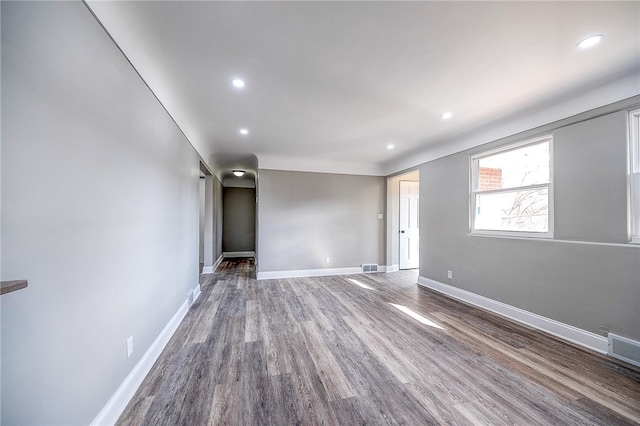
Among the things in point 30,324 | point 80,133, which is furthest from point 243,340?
point 80,133

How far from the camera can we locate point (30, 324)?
898mm

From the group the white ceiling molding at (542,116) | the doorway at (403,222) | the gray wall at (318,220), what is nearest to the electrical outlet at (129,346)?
the gray wall at (318,220)

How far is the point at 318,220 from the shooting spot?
5203mm

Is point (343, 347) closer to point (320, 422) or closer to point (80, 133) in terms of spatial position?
point (320, 422)

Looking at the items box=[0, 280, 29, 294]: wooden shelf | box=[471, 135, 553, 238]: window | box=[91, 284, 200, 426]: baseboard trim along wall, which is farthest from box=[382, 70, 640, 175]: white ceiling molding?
box=[91, 284, 200, 426]: baseboard trim along wall

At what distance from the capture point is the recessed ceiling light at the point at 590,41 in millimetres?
1650

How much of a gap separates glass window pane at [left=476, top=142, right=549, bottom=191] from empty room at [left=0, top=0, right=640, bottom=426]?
1.0 inches

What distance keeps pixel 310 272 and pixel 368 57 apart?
413 cm

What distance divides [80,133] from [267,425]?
1.86 metres

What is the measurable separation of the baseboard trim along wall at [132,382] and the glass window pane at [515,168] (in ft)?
14.0

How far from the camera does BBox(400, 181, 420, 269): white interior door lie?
225 inches

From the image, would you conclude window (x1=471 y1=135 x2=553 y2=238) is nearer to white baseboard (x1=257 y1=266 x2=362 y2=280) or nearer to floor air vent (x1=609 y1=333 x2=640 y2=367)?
floor air vent (x1=609 y1=333 x2=640 y2=367)

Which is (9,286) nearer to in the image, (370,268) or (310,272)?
(310,272)

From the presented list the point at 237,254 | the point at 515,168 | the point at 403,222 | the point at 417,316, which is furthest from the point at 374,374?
the point at 237,254
